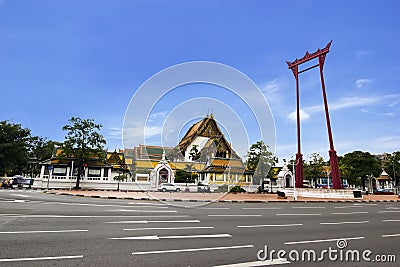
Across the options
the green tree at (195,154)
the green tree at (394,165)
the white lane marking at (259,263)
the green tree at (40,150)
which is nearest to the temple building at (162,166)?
the green tree at (195,154)

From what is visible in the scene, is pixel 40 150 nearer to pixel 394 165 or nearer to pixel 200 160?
pixel 200 160

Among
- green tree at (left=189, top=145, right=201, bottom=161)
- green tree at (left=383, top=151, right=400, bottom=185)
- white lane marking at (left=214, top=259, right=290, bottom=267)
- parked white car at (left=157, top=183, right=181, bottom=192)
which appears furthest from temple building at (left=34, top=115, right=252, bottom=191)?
green tree at (left=383, top=151, right=400, bottom=185)

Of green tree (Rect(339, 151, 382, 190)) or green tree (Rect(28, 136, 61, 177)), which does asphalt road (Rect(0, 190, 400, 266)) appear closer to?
green tree (Rect(339, 151, 382, 190))

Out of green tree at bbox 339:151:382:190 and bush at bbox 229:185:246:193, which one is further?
green tree at bbox 339:151:382:190

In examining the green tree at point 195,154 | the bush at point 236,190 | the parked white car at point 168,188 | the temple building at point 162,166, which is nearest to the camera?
the bush at point 236,190

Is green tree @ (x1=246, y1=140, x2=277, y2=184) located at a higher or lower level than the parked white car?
higher

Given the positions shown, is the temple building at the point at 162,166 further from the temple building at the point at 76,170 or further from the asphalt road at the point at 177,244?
the asphalt road at the point at 177,244

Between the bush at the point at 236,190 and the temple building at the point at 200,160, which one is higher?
the temple building at the point at 200,160

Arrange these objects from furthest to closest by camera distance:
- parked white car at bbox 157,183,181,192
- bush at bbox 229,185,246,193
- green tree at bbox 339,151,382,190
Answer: green tree at bbox 339,151,382,190
parked white car at bbox 157,183,181,192
bush at bbox 229,185,246,193

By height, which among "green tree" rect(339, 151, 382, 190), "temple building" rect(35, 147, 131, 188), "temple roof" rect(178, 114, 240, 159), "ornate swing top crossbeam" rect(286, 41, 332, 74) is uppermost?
"ornate swing top crossbeam" rect(286, 41, 332, 74)

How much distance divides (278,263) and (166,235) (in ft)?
10.0

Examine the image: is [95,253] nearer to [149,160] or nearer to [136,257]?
[136,257]

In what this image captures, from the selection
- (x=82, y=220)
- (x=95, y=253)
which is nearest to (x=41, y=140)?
(x=82, y=220)

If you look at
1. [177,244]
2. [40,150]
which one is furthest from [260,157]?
[40,150]
